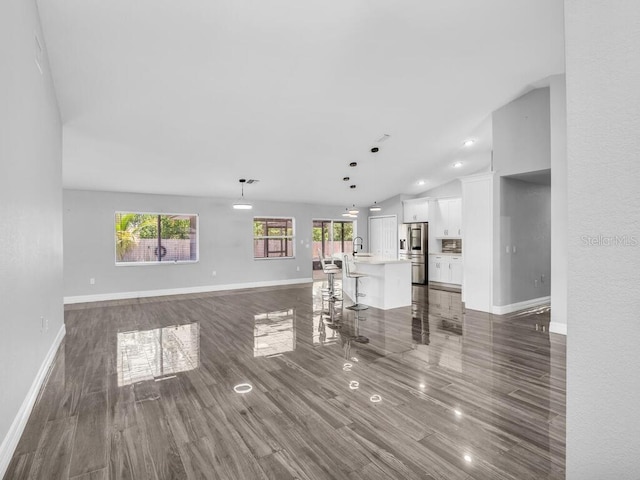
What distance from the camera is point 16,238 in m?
2.29

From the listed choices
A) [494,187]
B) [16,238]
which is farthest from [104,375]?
[494,187]

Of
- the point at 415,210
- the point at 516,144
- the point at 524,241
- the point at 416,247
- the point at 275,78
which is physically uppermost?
the point at 275,78

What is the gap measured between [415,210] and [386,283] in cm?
462

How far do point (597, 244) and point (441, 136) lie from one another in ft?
19.3

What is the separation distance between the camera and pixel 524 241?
20.5 feet

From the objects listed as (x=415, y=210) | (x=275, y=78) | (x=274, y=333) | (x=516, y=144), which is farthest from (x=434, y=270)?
(x=275, y=78)

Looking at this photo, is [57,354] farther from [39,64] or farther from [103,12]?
[103,12]

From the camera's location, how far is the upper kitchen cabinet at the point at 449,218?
9.04m

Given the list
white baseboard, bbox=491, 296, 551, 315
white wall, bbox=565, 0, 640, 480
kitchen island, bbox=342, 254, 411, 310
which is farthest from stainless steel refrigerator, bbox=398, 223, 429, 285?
white wall, bbox=565, 0, 640, 480

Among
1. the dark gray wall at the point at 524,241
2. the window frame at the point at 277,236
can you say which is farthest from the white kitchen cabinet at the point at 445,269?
the window frame at the point at 277,236

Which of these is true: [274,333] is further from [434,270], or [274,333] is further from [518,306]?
[434,270]

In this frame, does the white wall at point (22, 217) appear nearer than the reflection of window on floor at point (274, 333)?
Yes

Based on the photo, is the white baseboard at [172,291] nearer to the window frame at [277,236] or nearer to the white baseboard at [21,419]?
the window frame at [277,236]

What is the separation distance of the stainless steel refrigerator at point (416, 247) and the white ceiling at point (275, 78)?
10.2 ft
